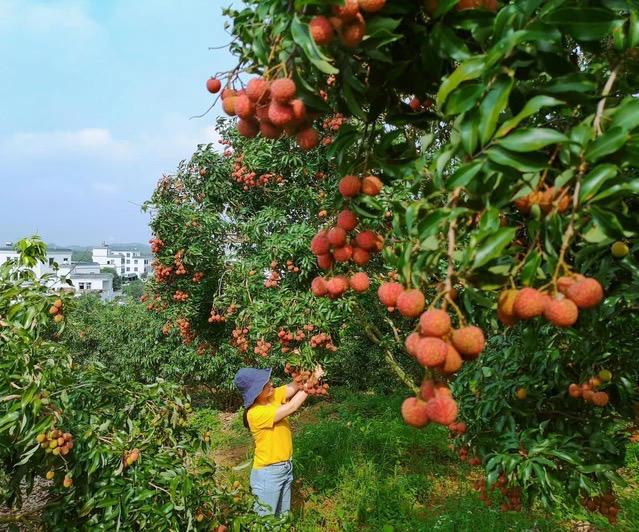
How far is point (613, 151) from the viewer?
70 centimetres

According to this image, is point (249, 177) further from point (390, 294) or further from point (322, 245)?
point (390, 294)

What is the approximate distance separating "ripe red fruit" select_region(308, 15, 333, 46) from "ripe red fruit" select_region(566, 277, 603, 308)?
51 cm

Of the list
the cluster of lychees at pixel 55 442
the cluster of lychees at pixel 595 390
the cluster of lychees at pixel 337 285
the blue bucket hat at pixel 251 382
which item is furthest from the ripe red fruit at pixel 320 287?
the blue bucket hat at pixel 251 382

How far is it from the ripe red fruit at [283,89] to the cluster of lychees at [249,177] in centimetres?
450

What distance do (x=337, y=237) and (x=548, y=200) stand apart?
1.34 feet

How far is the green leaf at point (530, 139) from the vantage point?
2.23 feet

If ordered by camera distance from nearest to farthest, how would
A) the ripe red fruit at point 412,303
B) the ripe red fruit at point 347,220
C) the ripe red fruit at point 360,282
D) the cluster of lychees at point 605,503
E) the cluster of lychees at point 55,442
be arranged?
the ripe red fruit at point 412,303 < the ripe red fruit at point 347,220 < the ripe red fruit at point 360,282 < the cluster of lychees at point 55,442 < the cluster of lychees at point 605,503

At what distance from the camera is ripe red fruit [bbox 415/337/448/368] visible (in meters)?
0.74

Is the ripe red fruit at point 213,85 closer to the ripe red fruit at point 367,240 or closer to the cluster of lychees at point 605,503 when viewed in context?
the ripe red fruit at point 367,240

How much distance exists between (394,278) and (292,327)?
1014mm

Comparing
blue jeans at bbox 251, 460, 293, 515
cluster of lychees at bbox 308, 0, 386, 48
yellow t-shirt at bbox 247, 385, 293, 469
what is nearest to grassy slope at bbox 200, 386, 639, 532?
blue jeans at bbox 251, 460, 293, 515

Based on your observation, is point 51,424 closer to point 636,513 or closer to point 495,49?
point 495,49

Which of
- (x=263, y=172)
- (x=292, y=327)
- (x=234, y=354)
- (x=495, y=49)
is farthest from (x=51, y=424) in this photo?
(x=234, y=354)

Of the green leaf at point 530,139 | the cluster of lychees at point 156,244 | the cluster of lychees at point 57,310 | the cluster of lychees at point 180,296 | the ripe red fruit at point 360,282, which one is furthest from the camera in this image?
the cluster of lychees at point 180,296
